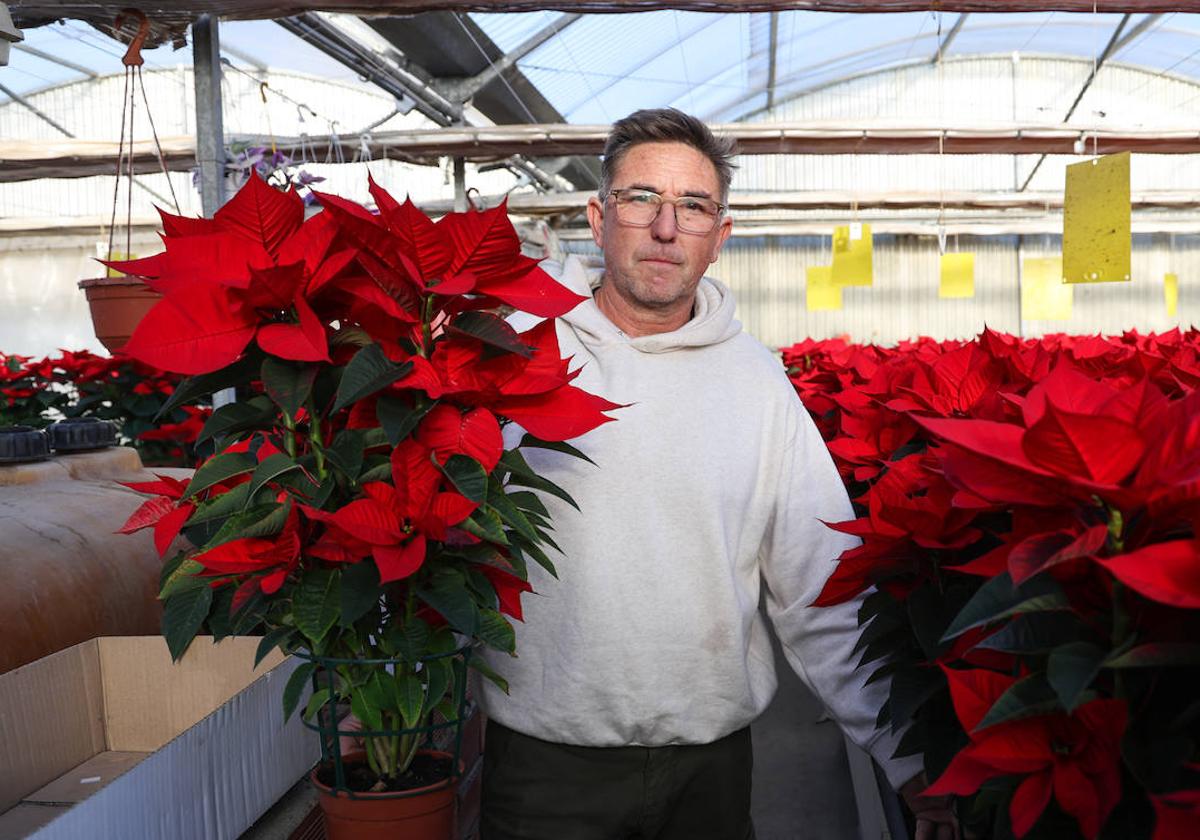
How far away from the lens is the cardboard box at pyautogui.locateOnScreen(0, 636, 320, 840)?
115cm

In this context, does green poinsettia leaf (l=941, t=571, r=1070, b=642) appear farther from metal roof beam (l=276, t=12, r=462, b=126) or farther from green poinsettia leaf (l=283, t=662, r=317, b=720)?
metal roof beam (l=276, t=12, r=462, b=126)

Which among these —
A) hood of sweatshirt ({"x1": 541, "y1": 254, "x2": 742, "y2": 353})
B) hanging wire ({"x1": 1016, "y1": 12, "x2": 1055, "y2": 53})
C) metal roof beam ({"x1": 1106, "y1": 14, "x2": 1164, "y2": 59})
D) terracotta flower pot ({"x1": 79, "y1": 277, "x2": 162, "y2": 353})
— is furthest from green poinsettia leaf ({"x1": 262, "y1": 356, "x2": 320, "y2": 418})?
hanging wire ({"x1": 1016, "y1": 12, "x2": 1055, "y2": 53})

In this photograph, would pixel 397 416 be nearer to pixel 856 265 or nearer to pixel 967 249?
pixel 856 265

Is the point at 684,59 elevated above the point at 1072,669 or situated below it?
above

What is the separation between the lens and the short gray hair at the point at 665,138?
162 cm

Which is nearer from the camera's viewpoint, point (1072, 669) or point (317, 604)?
point (1072, 669)

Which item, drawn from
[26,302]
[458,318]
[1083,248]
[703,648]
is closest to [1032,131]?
[1083,248]

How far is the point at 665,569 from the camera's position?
1559 mm

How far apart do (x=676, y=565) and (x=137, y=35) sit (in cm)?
226

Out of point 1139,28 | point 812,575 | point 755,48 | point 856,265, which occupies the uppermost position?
point 755,48

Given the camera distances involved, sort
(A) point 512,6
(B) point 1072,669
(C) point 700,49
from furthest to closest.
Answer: (C) point 700,49 < (A) point 512,6 < (B) point 1072,669

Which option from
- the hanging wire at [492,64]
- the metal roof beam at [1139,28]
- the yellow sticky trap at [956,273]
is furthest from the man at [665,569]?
the metal roof beam at [1139,28]

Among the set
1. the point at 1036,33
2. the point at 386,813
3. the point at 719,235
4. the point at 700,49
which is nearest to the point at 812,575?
the point at 719,235

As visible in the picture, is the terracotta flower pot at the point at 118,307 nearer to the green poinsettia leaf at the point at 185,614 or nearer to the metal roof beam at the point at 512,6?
the metal roof beam at the point at 512,6
